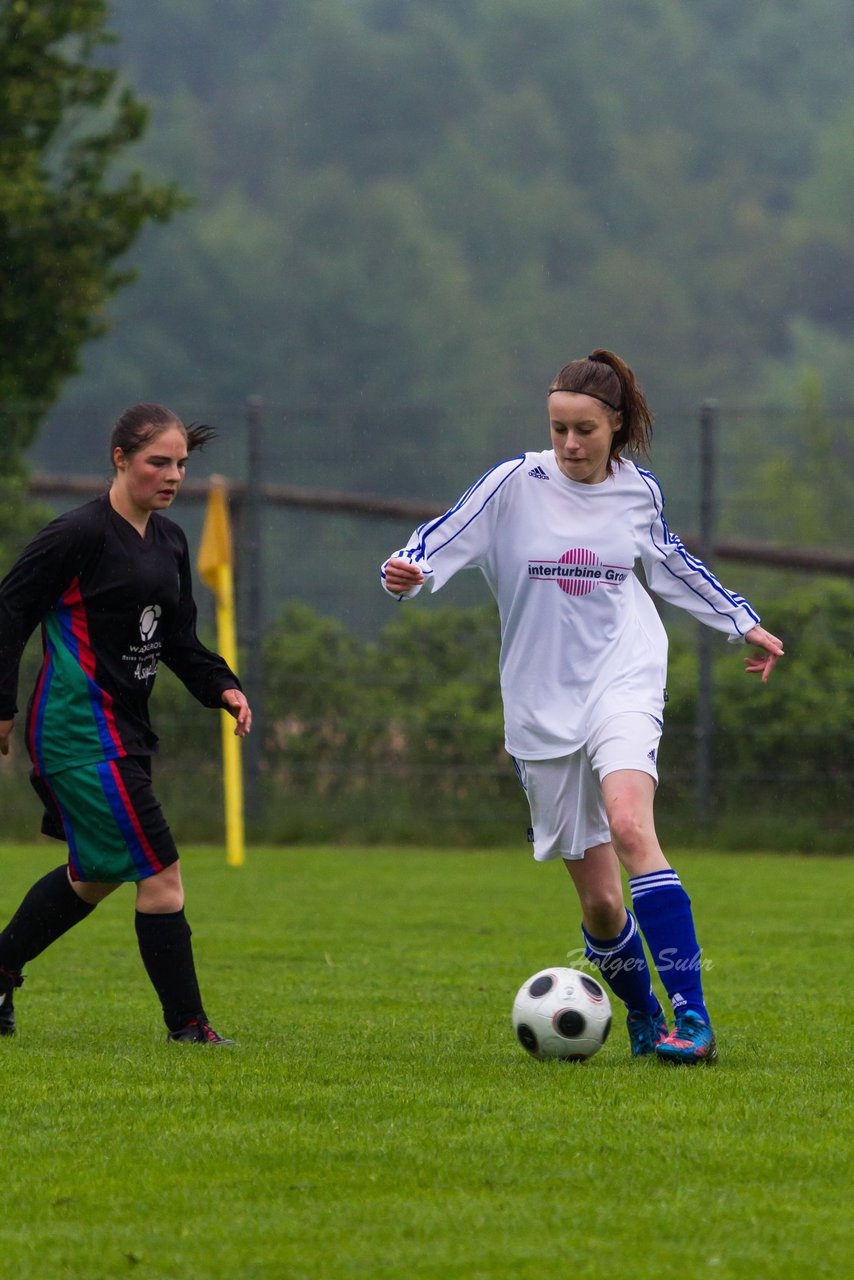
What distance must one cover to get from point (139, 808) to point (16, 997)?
1.56m

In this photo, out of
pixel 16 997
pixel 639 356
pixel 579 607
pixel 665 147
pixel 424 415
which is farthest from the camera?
pixel 665 147

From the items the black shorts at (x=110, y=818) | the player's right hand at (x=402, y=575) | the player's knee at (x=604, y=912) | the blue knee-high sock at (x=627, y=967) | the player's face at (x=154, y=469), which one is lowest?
the blue knee-high sock at (x=627, y=967)

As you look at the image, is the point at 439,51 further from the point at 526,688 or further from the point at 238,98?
the point at 526,688

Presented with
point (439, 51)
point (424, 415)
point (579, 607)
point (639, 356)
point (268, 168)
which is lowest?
point (579, 607)

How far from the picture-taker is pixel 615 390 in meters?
5.48

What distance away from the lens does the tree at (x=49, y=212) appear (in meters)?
14.4

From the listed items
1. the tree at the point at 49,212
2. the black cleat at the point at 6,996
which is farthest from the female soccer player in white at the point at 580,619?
the tree at the point at 49,212

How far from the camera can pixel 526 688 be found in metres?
5.48

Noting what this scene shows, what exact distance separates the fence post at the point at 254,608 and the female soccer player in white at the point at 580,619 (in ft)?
26.5

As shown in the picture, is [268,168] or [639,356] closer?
[639,356]

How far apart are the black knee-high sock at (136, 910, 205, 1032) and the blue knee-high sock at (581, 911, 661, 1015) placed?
1.08 m

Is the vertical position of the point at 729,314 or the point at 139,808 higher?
the point at 729,314

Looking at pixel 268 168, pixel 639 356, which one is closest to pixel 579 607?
pixel 639 356

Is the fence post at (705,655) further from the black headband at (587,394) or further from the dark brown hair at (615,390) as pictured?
the black headband at (587,394)
